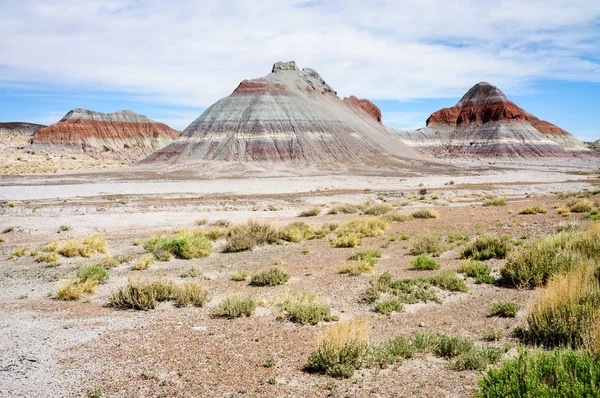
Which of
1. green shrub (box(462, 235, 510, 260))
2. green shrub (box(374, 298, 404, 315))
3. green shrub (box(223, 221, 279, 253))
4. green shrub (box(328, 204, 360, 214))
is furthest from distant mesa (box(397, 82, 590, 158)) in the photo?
green shrub (box(374, 298, 404, 315))

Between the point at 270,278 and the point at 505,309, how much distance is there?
5473mm

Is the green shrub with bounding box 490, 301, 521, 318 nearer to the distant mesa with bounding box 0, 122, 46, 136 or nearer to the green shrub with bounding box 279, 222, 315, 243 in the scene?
the green shrub with bounding box 279, 222, 315, 243

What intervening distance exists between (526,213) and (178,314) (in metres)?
21.0

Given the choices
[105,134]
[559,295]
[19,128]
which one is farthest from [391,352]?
[19,128]

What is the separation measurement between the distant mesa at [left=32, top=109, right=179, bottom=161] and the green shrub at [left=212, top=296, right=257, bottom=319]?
13682 cm

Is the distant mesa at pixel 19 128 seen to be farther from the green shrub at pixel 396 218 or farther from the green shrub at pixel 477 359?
the green shrub at pixel 477 359

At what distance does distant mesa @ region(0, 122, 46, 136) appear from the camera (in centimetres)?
16645

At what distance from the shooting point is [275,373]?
5.93 m

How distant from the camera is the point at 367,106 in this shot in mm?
148500

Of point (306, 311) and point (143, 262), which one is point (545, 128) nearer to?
point (143, 262)

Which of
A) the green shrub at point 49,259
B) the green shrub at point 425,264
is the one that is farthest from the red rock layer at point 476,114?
the green shrub at point 49,259

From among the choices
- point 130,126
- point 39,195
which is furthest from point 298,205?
point 130,126

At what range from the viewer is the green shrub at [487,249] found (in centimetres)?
1252

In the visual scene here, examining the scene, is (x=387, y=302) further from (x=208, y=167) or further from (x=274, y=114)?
(x=274, y=114)
